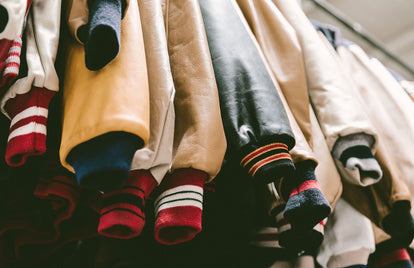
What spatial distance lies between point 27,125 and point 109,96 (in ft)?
0.41

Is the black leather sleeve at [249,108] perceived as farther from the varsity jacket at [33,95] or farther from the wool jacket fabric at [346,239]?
the wool jacket fabric at [346,239]

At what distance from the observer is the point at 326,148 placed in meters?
0.73

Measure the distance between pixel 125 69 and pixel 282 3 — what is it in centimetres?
65

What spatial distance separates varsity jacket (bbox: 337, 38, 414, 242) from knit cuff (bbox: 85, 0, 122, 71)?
600mm

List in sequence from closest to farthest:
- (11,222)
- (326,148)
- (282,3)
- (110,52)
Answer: (110,52) < (11,222) < (326,148) < (282,3)

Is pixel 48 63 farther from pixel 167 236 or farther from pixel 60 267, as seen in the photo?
pixel 60 267

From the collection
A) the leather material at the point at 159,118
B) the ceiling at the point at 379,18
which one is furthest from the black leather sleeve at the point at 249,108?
the ceiling at the point at 379,18

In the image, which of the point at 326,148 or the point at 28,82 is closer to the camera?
the point at 28,82

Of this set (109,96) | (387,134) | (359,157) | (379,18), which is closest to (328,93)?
(359,157)

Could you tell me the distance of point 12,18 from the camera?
427mm

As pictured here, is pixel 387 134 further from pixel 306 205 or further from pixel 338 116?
pixel 306 205

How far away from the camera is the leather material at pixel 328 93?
716 millimetres

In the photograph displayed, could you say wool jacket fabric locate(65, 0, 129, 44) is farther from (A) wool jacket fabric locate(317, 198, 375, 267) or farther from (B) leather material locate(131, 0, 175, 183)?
(A) wool jacket fabric locate(317, 198, 375, 267)

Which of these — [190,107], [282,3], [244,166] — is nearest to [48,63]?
[190,107]
